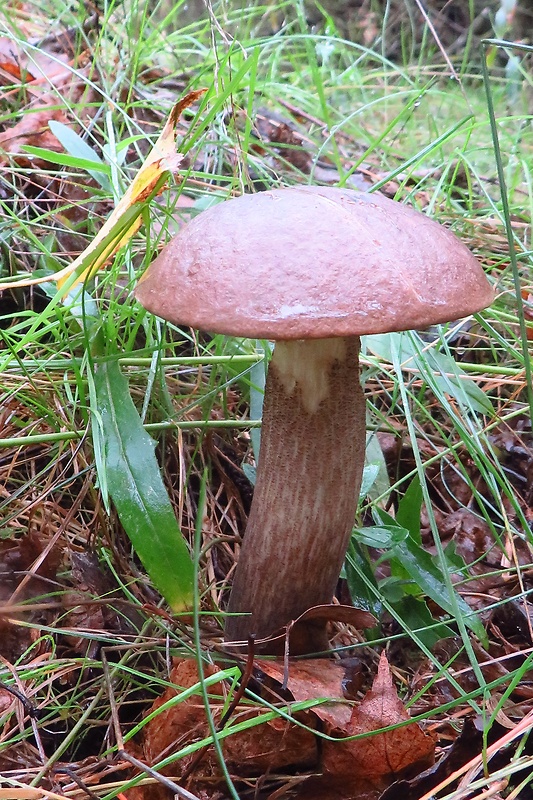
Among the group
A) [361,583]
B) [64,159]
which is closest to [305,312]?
[361,583]

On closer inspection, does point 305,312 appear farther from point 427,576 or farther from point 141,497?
point 427,576

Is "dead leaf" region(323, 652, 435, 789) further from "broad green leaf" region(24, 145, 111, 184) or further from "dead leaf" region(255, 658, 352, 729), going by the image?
"broad green leaf" region(24, 145, 111, 184)

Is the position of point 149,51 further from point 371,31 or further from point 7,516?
point 371,31

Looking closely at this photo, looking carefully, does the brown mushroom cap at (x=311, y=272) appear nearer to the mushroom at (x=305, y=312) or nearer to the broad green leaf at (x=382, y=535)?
the mushroom at (x=305, y=312)

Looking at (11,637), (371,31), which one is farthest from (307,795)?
(371,31)

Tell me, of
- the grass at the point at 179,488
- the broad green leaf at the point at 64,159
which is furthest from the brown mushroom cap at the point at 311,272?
the broad green leaf at the point at 64,159

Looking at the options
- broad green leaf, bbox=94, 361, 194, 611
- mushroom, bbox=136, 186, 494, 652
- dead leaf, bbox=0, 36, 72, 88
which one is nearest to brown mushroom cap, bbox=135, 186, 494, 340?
mushroom, bbox=136, 186, 494, 652

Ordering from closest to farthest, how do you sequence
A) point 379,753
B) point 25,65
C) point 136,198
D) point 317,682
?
point 379,753
point 317,682
point 136,198
point 25,65
